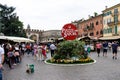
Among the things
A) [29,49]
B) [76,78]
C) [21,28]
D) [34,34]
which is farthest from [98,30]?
[34,34]

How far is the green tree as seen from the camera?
73238 mm

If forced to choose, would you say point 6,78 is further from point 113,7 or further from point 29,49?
point 113,7

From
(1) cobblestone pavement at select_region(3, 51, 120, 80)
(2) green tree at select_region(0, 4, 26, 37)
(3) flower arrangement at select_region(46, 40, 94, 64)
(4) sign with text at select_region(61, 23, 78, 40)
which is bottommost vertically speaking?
(1) cobblestone pavement at select_region(3, 51, 120, 80)

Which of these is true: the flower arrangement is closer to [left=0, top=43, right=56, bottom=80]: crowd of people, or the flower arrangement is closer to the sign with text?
the sign with text

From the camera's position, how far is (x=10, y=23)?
74438 mm

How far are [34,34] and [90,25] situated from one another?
8320 centimetres

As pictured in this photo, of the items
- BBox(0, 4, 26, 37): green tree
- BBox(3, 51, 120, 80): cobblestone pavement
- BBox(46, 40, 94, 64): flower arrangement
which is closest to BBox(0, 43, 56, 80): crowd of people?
BBox(3, 51, 120, 80): cobblestone pavement

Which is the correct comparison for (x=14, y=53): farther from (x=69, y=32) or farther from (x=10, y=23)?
(x=10, y=23)

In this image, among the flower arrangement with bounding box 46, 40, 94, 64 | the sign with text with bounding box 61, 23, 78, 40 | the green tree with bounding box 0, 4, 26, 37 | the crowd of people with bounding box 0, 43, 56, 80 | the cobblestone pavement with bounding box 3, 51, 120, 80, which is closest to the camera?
the cobblestone pavement with bounding box 3, 51, 120, 80

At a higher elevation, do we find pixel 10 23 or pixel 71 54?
pixel 10 23

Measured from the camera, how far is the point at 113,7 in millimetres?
71375

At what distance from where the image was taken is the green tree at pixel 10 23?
2883 inches

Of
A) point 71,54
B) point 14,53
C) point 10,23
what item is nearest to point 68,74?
point 14,53

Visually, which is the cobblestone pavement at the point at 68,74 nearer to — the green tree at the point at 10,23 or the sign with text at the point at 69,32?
the sign with text at the point at 69,32
